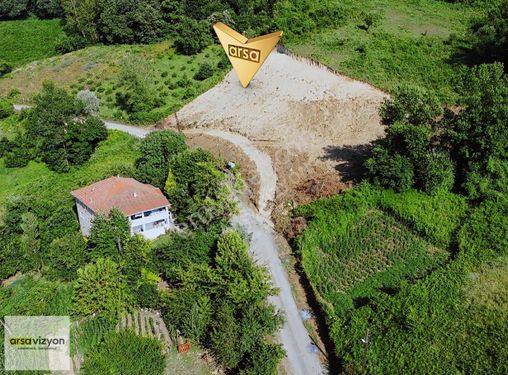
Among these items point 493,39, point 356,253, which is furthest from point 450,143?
point 493,39

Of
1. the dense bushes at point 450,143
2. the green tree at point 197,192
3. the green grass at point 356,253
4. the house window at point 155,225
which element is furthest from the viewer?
the house window at point 155,225

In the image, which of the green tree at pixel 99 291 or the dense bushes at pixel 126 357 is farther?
the green tree at pixel 99 291

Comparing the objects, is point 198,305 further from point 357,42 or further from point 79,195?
point 357,42

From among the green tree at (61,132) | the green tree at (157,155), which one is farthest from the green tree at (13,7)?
the green tree at (157,155)

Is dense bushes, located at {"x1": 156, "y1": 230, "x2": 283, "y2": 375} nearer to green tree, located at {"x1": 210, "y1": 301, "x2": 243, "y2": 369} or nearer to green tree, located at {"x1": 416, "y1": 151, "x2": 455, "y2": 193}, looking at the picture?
green tree, located at {"x1": 210, "y1": 301, "x2": 243, "y2": 369}

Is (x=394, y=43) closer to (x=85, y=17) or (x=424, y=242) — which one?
(x=424, y=242)

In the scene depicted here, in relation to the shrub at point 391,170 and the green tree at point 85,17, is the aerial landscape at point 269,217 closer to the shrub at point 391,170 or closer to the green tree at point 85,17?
the shrub at point 391,170

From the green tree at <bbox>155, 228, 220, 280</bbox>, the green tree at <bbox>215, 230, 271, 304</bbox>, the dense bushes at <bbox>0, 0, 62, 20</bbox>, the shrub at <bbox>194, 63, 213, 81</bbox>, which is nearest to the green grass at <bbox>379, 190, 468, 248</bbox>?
the green tree at <bbox>215, 230, 271, 304</bbox>

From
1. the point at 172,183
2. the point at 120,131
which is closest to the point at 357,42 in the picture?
the point at 120,131
